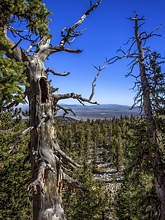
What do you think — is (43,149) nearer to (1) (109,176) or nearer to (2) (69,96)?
(2) (69,96)

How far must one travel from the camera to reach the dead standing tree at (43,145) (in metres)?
3.91

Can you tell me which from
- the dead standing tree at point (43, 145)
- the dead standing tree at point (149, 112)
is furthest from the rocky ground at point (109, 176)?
the dead standing tree at point (43, 145)

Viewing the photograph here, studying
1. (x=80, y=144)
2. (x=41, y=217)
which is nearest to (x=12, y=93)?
(x=41, y=217)

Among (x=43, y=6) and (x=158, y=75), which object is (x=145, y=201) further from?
(x=43, y=6)

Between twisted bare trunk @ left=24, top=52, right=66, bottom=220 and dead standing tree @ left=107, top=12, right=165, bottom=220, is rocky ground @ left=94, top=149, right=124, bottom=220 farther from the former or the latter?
twisted bare trunk @ left=24, top=52, right=66, bottom=220

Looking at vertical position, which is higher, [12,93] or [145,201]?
[12,93]

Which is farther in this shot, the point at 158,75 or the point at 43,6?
the point at 158,75

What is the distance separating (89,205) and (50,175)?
2219 centimetres

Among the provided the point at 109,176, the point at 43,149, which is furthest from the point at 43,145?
the point at 109,176

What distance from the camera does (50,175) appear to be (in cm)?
406

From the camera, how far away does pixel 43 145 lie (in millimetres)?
4211

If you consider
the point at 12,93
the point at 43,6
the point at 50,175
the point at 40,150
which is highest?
the point at 43,6

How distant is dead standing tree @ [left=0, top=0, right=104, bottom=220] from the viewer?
12.8ft

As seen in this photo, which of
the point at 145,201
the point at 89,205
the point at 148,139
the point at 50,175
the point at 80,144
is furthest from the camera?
the point at 80,144
